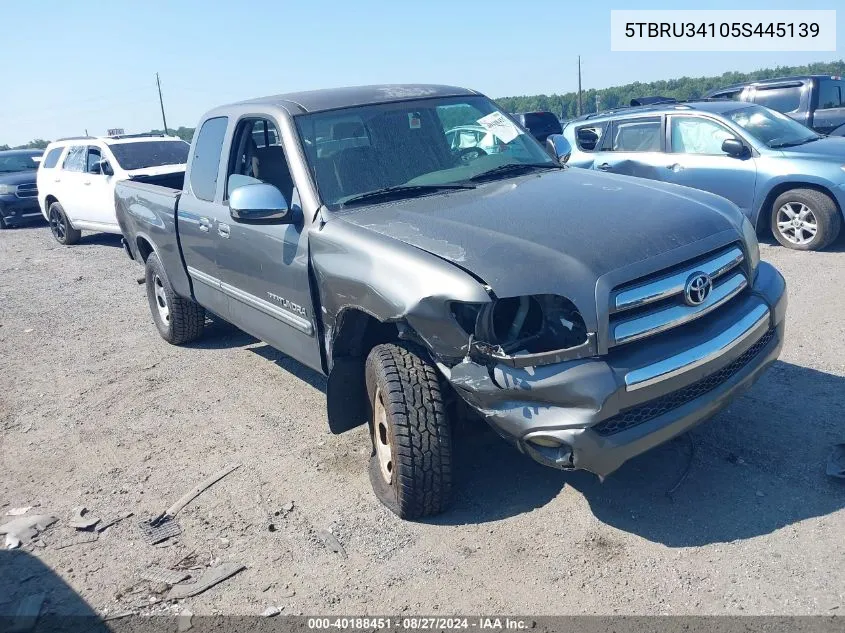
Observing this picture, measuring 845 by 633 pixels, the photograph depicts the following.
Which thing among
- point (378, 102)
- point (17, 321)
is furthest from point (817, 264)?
point (17, 321)

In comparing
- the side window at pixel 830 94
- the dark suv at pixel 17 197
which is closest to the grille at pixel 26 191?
the dark suv at pixel 17 197

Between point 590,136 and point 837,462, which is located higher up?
point 590,136

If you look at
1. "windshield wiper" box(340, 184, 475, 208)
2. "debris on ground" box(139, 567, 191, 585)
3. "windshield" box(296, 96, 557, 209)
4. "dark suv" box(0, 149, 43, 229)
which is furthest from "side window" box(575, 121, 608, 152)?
"dark suv" box(0, 149, 43, 229)

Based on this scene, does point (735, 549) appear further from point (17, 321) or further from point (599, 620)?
point (17, 321)

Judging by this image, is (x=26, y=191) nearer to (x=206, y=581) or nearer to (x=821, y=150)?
(x=821, y=150)

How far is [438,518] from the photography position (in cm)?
351

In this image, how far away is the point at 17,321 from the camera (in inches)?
321

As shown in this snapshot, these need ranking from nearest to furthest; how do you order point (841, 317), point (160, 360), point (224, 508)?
point (224, 508) < point (841, 317) < point (160, 360)

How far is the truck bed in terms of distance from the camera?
5.62 meters

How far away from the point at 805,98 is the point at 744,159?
219 inches

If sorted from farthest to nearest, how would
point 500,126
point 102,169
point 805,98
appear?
point 805,98 → point 102,169 → point 500,126

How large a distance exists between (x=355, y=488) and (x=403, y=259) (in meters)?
1.37

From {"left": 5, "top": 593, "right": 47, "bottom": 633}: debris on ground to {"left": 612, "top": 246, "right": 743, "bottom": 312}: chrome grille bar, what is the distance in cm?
274

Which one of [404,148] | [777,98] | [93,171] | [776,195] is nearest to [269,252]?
[404,148]
